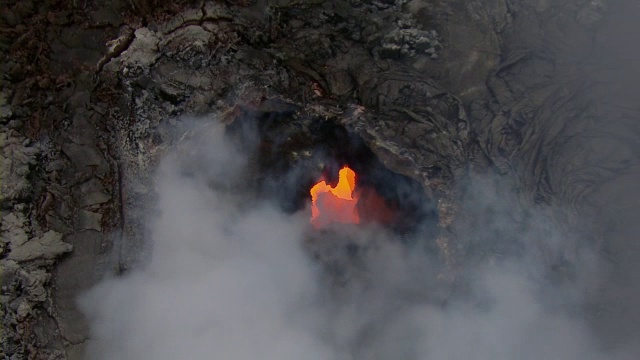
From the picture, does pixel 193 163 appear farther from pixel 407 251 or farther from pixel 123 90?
pixel 407 251

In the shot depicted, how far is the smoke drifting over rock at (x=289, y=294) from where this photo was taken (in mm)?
5660

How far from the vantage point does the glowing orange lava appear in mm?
6090

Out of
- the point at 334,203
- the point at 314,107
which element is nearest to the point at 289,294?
the point at 334,203

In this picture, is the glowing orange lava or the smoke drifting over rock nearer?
the smoke drifting over rock

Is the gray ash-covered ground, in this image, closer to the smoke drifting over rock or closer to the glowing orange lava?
the smoke drifting over rock

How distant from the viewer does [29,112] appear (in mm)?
5832

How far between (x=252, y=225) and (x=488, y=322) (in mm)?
2715

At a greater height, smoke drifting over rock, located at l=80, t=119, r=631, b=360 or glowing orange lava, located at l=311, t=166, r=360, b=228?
glowing orange lava, located at l=311, t=166, r=360, b=228

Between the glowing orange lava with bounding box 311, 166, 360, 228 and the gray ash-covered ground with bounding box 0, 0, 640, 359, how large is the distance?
518 millimetres

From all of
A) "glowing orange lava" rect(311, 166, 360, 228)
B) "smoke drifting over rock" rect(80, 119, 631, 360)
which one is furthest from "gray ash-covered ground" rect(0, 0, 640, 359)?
"glowing orange lava" rect(311, 166, 360, 228)

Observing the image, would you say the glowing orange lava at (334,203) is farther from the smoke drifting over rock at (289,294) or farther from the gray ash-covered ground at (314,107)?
the gray ash-covered ground at (314,107)

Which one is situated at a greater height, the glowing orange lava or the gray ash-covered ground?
the gray ash-covered ground

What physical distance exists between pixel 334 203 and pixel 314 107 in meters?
1.08

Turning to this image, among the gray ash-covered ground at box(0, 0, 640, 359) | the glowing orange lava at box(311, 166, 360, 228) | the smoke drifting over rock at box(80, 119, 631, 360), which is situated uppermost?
the gray ash-covered ground at box(0, 0, 640, 359)
